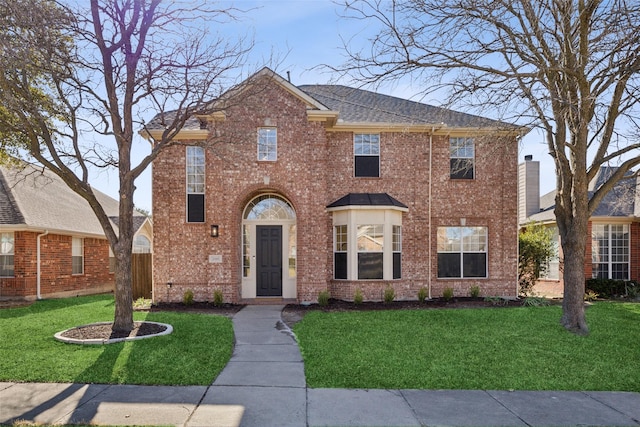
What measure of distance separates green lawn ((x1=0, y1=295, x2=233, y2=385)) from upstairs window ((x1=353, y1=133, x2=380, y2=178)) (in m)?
6.52

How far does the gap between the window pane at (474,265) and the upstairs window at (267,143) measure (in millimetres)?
7046

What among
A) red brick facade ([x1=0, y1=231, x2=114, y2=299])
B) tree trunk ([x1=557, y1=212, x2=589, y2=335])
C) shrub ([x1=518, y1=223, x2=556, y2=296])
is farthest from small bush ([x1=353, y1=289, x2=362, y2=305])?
red brick facade ([x1=0, y1=231, x2=114, y2=299])

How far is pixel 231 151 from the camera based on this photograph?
1309cm

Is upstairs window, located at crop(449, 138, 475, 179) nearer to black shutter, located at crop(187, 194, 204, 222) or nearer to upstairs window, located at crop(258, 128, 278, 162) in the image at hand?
upstairs window, located at crop(258, 128, 278, 162)

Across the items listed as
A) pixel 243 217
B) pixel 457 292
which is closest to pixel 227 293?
pixel 243 217

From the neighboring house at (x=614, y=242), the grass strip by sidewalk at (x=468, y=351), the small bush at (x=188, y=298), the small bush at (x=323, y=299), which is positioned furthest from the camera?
the neighboring house at (x=614, y=242)

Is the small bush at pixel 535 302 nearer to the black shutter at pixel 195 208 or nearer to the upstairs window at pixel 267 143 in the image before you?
the upstairs window at pixel 267 143

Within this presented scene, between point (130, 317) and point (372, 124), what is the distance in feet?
29.2

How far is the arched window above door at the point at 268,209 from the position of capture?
46.4 feet

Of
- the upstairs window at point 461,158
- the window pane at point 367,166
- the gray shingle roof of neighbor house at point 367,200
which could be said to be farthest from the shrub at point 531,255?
the window pane at point 367,166

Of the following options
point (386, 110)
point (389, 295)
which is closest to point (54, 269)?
point (389, 295)

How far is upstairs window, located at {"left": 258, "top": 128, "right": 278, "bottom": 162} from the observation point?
44.3 feet

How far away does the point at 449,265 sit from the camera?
14.5 m

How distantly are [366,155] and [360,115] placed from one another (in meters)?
1.52
